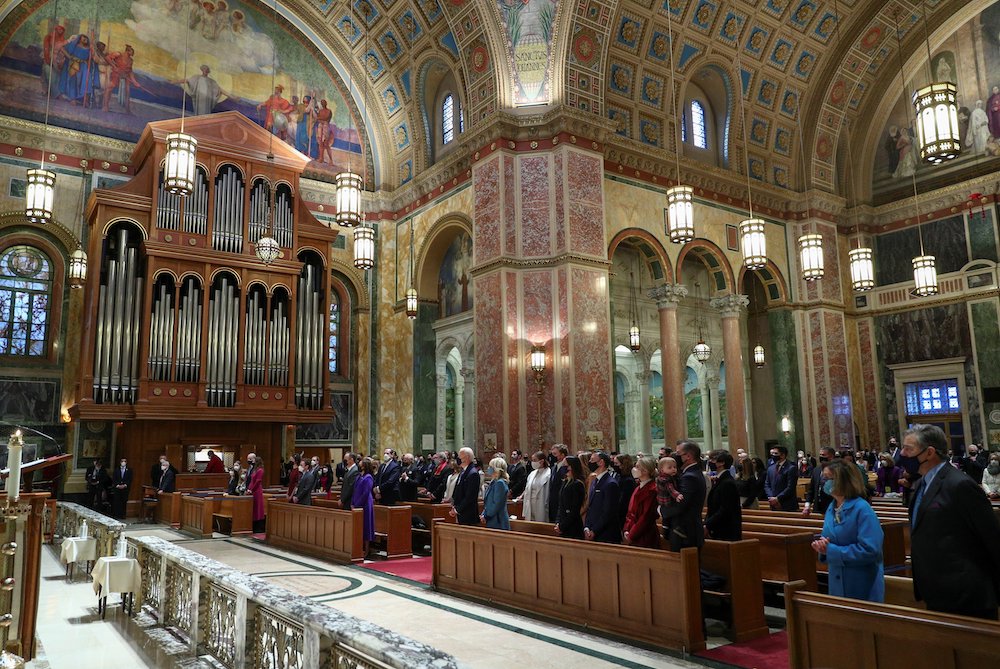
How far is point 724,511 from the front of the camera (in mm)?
6988

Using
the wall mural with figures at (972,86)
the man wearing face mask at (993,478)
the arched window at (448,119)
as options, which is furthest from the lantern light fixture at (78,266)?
the wall mural with figures at (972,86)

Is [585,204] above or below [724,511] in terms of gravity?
above

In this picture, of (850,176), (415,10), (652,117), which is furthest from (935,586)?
(850,176)

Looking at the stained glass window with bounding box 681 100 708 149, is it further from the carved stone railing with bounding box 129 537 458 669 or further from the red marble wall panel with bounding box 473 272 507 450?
the carved stone railing with bounding box 129 537 458 669

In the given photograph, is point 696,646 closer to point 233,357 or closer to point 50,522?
point 50,522

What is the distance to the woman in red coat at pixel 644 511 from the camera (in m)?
A: 6.72

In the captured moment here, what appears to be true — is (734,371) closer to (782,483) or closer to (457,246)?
(457,246)

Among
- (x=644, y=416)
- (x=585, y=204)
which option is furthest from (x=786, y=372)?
(x=585, y=204)

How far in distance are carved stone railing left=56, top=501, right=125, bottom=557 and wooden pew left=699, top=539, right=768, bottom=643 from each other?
5.82 meters

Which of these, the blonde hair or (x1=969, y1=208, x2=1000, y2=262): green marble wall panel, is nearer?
the blonde hair

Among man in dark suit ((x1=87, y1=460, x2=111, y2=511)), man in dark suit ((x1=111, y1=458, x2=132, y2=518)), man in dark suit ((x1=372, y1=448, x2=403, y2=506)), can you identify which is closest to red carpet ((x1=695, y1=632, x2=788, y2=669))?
man in dark suit ((x1=372, y1=448, x2=403, y2=506))

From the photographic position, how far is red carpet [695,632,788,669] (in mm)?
5605

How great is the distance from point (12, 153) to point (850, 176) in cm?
2432

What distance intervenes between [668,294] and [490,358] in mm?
5662
